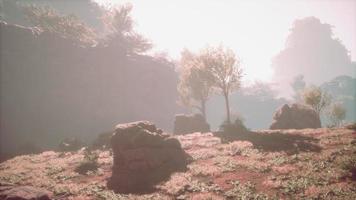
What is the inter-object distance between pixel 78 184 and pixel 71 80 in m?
51.3

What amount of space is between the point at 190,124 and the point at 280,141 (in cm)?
2394

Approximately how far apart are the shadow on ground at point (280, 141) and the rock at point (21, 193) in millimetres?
22499

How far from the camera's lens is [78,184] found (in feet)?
97.8

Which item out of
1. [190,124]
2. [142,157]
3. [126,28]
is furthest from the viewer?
[126,28]

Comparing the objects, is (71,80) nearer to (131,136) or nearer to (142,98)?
(142,98)

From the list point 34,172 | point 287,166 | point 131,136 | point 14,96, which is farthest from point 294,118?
point 14,96

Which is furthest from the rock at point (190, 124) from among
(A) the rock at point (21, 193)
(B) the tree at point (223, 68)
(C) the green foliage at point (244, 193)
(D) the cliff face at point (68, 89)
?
(A) the rock at point (21, 193)

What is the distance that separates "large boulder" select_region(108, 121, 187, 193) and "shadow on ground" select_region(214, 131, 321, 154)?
9.23 meters

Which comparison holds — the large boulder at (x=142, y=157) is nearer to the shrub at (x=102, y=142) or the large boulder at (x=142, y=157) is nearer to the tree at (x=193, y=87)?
the shrub at (x=102, y=142)

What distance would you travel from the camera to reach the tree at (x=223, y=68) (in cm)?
5606

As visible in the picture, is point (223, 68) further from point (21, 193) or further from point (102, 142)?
point (21, 193)

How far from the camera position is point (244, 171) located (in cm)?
2870

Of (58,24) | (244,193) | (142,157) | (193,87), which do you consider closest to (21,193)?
(142,157)

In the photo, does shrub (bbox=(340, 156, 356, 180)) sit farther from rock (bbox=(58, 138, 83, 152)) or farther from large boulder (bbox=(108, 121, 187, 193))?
rock (bbox=(58, 138, 83, 152))
